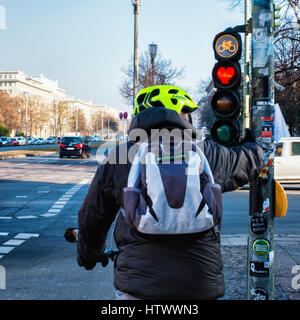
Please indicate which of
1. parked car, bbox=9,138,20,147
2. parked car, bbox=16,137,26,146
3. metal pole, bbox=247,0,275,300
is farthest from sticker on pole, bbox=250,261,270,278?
parked car, bbox=16,137,26,146

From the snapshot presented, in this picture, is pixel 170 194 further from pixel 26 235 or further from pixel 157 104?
pixel 26 235

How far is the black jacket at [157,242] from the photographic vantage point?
200 cm

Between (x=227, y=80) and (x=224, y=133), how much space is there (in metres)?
0.57

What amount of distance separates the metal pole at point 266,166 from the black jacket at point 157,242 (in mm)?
1599

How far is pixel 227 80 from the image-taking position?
4.57 metres

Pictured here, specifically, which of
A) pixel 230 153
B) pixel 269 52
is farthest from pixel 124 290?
pixel 269 52

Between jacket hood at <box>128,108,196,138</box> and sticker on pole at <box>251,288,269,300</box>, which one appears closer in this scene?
jacket hood at <box>128,108,196,138</box>

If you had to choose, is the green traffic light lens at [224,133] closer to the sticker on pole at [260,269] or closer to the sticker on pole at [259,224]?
the sticker on pole at [259,224]

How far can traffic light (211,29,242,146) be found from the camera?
14.5ft

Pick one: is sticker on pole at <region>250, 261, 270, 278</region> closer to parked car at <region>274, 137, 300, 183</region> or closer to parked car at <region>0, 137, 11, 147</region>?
parked car at <region>274, 137, 300, 183</region>

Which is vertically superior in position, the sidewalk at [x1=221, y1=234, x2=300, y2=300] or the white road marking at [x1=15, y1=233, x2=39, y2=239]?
the sidewalk at [x1=221, y1=234, x2=300, y2=300]

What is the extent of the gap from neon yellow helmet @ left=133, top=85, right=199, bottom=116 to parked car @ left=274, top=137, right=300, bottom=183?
15.2 meters

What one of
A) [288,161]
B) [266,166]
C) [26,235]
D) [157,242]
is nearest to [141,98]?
[157,242]
